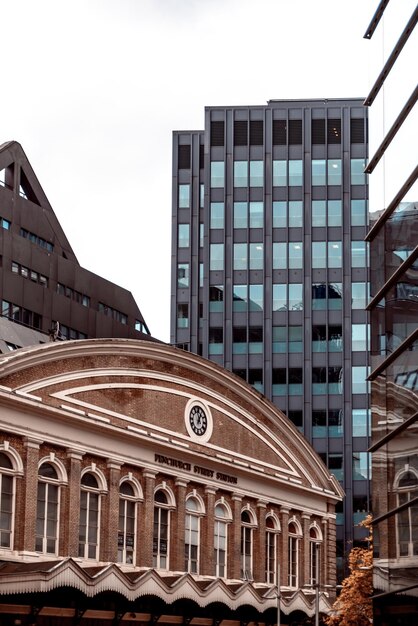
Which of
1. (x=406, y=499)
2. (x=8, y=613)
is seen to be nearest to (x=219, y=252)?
(x=8, y=613)

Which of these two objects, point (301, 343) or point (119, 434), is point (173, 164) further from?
point (119, 434)

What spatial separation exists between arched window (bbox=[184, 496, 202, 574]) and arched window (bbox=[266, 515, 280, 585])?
5768 millimetres

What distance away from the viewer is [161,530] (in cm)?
4844

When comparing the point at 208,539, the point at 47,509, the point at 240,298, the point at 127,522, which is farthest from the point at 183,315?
the point at 47,509

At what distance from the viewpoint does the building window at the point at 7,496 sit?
40.3 m

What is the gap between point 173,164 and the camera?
102m

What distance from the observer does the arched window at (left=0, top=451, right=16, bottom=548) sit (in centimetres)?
4031

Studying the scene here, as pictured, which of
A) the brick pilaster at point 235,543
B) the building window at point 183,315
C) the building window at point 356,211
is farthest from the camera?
the building window at point 183,315

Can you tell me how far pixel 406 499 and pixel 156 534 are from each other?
3622 centimetres

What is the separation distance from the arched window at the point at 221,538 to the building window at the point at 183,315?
46564 millimetres

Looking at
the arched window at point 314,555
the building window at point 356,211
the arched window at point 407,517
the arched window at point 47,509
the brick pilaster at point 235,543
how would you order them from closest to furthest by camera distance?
the arched window at point 407,517, the arched window at point 47,509, the brick pilaster at point 235,543, the arched window at point 314,555, the building window at point 356,211

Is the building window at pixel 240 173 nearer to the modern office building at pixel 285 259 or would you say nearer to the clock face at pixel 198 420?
the modern office building at pixel 285 259

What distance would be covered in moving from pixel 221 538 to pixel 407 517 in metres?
40.3

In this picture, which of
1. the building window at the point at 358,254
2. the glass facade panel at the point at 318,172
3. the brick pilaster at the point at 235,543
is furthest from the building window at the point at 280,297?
the brick pilaster at the point at 235,543
